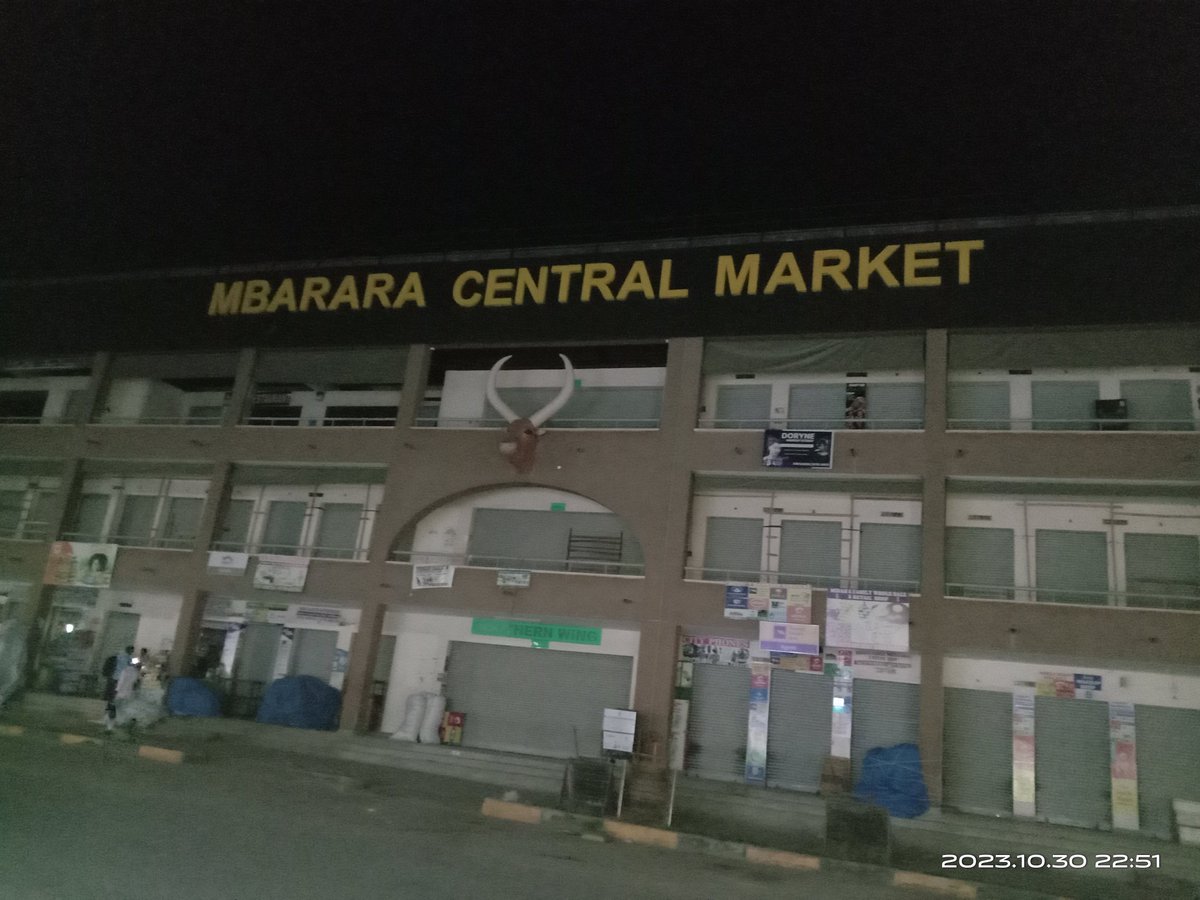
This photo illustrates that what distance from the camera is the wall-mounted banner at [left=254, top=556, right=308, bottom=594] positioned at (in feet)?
64.8

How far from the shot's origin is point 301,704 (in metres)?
18.0

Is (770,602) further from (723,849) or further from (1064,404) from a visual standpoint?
(1064,404)

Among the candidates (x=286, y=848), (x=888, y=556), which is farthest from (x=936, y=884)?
(x=286, y=848)

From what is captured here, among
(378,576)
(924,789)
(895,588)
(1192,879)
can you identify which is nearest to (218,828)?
(378,576)

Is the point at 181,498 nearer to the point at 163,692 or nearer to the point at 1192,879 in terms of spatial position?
the point at 163,692

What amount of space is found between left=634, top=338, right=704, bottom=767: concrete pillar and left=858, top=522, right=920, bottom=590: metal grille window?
3792 mm

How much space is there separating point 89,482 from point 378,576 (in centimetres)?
1067

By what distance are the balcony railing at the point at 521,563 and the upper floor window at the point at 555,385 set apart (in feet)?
10.9

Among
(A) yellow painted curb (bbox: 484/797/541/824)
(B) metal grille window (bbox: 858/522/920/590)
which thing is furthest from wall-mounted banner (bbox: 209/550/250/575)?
(B) metal grille window (bbox: 858/522/920/590)

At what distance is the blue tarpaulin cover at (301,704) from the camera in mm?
18047

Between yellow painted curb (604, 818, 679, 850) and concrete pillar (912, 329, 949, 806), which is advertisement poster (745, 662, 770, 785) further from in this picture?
yellow painted curb (604, 818, 679, 850)

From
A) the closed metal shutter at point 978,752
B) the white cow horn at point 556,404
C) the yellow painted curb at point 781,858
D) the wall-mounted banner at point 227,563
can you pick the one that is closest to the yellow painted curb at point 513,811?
the yellow painted curb at point 781,858

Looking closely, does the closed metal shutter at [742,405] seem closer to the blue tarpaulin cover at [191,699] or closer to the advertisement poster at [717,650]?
the advertisement poster at [717,650]

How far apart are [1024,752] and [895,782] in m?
2.78
